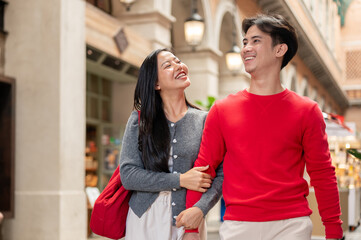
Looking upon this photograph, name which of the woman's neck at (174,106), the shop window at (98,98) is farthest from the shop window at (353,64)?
the woman's neck at (174,106)

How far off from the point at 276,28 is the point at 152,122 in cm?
77

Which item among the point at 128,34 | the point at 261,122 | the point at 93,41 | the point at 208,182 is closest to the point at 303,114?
the point at 261,122

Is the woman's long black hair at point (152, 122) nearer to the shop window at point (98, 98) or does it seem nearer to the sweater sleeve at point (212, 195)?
the sweater sleeve at point (212, 195)

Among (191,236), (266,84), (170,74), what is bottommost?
(191,236)

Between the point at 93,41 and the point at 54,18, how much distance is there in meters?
1.23

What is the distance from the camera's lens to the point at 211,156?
2898 mm

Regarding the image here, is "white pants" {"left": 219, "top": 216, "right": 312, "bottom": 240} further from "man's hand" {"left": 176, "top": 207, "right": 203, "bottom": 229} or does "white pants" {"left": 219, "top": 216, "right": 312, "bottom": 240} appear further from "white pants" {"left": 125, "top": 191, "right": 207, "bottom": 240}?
"white pants" {"left": 125, "top": 191, "right": 207, "bottom": 240}

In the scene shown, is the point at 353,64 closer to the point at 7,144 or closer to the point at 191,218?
the point at 7,144

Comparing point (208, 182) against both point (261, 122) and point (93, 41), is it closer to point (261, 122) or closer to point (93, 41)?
point (261, 122)

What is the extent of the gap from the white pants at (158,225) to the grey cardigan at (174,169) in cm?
3

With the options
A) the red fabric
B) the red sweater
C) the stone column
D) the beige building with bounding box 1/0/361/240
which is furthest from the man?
the stone column

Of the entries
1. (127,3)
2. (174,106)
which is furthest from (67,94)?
(174,106)

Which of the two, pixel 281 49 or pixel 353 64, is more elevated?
pixel 353 64

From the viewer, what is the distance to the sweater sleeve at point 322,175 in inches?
107
